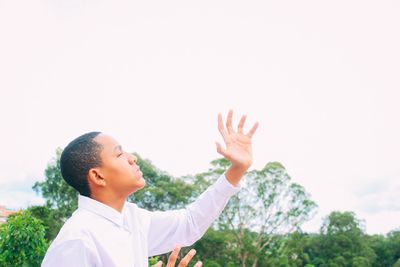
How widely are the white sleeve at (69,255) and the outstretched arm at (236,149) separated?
856 mm

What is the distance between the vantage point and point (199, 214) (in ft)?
7.59

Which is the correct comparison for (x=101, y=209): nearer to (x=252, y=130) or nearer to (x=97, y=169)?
(x=97, y=169)

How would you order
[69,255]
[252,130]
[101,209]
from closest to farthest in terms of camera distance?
[69,255] < [101,209] < [252,130]

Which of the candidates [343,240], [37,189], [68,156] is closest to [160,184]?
[37,189]

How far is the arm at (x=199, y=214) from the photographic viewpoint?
2285mm

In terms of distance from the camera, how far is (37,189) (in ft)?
74.6

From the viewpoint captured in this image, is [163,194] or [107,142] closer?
[107,142]

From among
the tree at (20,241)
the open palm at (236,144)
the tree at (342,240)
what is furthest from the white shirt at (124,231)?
the tree at (342,240)

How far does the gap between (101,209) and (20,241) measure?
27.1 feet

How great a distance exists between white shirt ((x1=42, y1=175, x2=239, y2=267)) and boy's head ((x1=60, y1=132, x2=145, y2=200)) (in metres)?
0.09

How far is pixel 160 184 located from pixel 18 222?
13682 mm

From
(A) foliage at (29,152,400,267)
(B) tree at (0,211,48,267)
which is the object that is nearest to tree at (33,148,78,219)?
(A) foliage at (29,152,400,267)

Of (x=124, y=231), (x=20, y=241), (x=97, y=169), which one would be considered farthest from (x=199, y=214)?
(x=20, y=241)

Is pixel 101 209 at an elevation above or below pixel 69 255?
above
